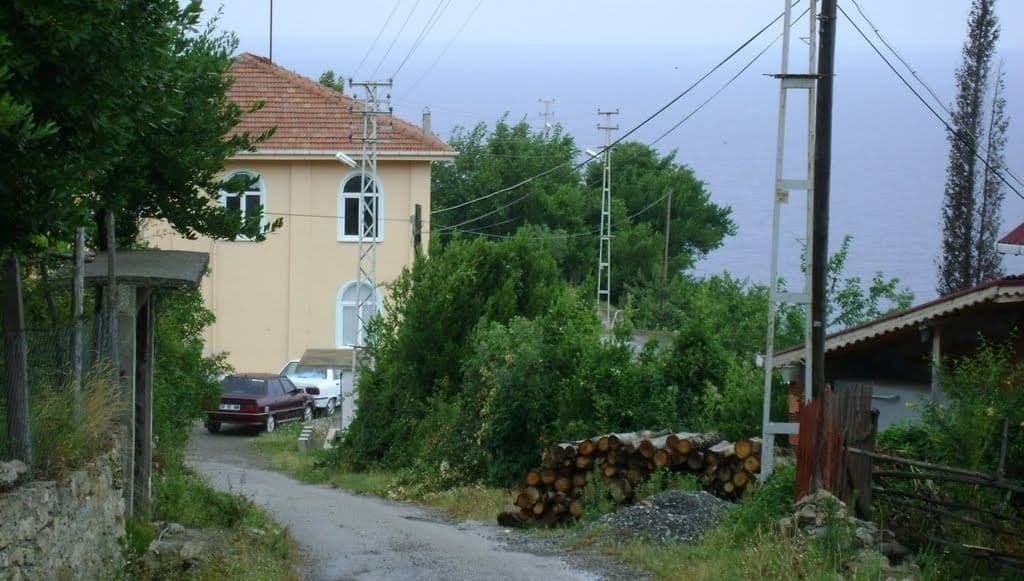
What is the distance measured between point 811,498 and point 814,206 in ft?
13.7

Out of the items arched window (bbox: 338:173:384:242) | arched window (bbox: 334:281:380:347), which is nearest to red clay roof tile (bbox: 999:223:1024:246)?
arched window (bbox: 338:173:384:242)

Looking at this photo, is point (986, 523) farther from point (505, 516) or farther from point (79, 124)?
point (79, 124)

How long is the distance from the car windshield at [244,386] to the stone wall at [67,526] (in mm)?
29400

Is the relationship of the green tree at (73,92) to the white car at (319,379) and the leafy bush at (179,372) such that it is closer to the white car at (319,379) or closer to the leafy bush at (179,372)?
the leafy bush at (179,372)

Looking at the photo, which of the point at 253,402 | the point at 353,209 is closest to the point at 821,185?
the point at 253,402

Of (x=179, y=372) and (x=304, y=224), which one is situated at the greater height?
(x=304, y=224)

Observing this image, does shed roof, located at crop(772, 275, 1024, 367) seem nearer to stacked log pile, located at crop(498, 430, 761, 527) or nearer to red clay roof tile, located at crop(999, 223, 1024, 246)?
red clay roof tile, located at crop(999, 223, 1024, 246)

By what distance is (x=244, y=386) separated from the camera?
1597 inches

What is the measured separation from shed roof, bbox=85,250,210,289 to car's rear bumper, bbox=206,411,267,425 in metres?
27.1

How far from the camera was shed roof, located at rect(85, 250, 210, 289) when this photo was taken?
12312mm

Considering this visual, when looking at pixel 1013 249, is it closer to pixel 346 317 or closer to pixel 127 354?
pixel 127 354

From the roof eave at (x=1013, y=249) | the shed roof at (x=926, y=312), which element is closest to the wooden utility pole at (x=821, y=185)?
the shed roof at (x=926, y=312)

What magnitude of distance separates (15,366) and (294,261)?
35.6m

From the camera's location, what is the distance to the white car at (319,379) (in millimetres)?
44094
